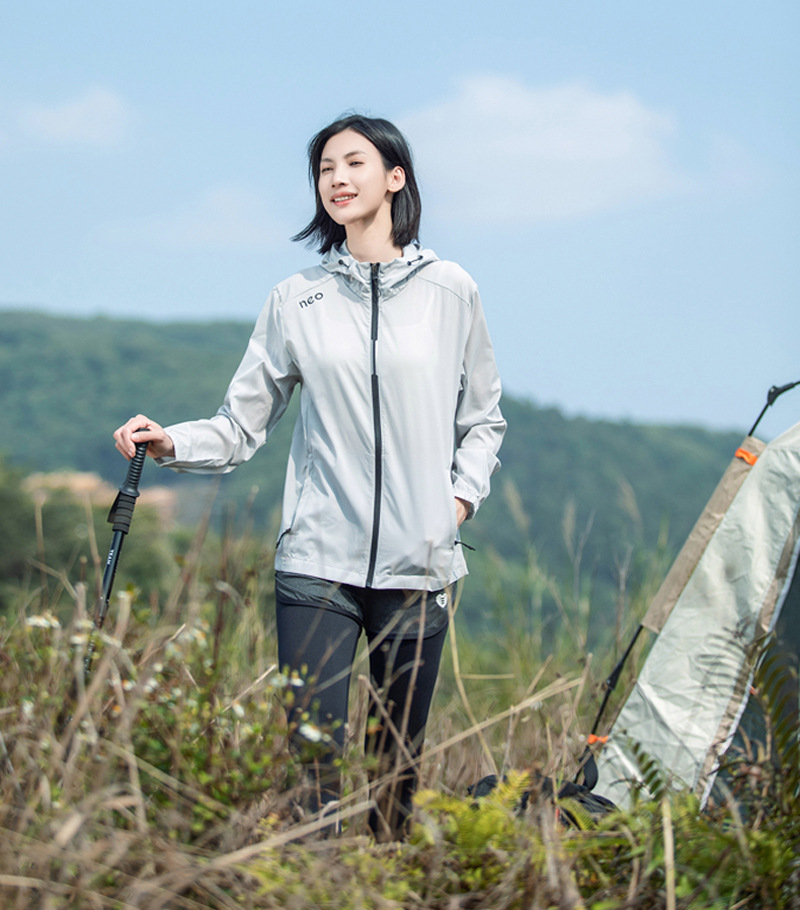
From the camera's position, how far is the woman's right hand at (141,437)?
2.26 meters

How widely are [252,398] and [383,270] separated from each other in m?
0.46

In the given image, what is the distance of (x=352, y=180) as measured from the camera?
8.11ft

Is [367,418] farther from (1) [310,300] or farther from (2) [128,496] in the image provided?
(2) [128,496]

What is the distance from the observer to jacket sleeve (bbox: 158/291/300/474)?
95.4 inches

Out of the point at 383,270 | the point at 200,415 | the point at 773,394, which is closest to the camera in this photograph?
the point at 383,270

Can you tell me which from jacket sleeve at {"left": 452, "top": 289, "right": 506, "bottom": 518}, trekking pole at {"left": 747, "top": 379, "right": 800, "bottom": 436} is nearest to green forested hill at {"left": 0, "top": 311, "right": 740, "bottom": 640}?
trekking pole at {"left": 747, "top": 379, "right": 800, "bottom": 436}

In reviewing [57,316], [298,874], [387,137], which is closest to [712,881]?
[298,874]

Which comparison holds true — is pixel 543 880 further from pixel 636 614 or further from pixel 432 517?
pixel 636 614

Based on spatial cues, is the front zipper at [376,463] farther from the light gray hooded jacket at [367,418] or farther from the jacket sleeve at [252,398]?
the jacket sleeve at [252,398]

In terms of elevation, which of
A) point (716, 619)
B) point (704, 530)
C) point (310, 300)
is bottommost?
point (716, 619)

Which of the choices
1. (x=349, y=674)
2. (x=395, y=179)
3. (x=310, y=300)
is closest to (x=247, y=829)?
(x=349, y=674)

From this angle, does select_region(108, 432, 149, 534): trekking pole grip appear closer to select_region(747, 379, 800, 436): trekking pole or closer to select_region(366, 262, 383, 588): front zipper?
select_region(366, 262, 383, 588): front zipper

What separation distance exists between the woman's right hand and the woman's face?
68 centimetres

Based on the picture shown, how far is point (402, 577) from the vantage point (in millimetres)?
2283
